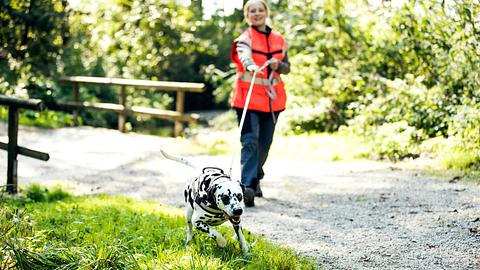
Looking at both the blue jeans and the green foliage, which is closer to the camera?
the blue jeans

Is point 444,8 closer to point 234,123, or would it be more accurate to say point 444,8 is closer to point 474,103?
point 474,103

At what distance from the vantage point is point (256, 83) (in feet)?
18.9

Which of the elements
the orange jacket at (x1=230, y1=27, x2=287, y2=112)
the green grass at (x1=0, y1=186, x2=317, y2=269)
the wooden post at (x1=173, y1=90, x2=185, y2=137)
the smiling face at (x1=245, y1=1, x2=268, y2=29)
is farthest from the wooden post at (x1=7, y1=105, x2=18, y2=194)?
the wooden post at (x1=173, y1=90, x2=185, y2=137)

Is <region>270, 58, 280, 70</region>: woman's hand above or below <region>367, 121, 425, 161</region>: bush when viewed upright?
above

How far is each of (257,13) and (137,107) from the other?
7.77 meters

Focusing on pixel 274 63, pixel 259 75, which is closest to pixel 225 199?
pixel 274 63

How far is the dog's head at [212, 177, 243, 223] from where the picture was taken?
3.48 metres

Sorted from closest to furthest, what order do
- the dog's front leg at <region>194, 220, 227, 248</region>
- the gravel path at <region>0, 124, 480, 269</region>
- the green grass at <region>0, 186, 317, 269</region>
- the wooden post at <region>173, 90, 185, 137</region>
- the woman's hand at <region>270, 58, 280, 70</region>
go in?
the green grass at <region>0, 186, 317, 269</region>
the dog's front leg at <region>194, 220, 227, 248</region>
the gravel path at <region>0, 124, 480, 269</region>
the woman's hand at <region>270, 58, 280, 70</region>
the wooden post at <region>173, 90, 185, 137</region>

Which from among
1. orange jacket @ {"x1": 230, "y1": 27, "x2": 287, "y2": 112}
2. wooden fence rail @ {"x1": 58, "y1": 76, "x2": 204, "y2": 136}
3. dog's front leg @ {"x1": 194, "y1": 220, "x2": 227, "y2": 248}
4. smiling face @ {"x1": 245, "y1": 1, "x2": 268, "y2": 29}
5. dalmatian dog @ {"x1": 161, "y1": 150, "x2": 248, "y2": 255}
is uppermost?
smiling face @ {"x1": 245, "y1": 1, "x2": 268, "y2": 29}

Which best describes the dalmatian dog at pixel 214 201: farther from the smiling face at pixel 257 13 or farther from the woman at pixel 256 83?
the smiling face at pixel 257 13

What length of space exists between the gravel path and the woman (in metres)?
0.46

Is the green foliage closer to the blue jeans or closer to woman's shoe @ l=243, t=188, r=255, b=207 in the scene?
the blue jeans

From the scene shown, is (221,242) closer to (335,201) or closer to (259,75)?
(259,75)

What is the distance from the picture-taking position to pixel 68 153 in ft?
31.4
